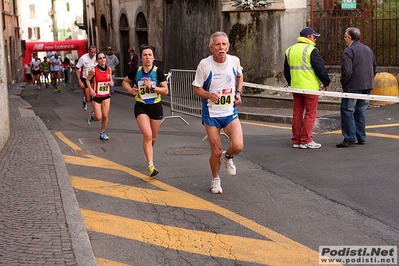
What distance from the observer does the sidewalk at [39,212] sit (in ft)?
18.0

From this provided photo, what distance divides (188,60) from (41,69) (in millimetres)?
20222

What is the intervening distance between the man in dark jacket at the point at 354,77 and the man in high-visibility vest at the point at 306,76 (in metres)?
0.35

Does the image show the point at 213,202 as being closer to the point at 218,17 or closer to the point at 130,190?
the point at 130,190

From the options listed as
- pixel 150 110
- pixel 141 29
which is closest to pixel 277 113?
pixel 150 110

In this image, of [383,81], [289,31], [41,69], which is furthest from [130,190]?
→ [41,69]

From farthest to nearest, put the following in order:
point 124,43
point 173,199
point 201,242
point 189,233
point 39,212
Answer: point 124,43, point 173,199, point 39,212, point 189,233, point 201,242

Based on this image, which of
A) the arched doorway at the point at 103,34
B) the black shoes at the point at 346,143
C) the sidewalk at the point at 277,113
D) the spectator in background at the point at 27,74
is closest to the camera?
the black shoes at the point at 346,143

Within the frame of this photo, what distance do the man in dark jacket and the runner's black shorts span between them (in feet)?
10.2

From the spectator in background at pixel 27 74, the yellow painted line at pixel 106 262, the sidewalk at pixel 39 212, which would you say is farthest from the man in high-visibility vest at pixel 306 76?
the spectator in background at pixel 27 74

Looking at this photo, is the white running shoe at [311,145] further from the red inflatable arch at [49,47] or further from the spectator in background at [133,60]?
the red inflatable arch at [49,47]

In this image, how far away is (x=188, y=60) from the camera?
21672 millimetres

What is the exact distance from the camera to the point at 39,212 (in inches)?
271

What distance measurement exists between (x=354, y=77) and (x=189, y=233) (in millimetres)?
5334

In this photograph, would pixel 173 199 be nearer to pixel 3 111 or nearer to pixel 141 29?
pixel 3 111
